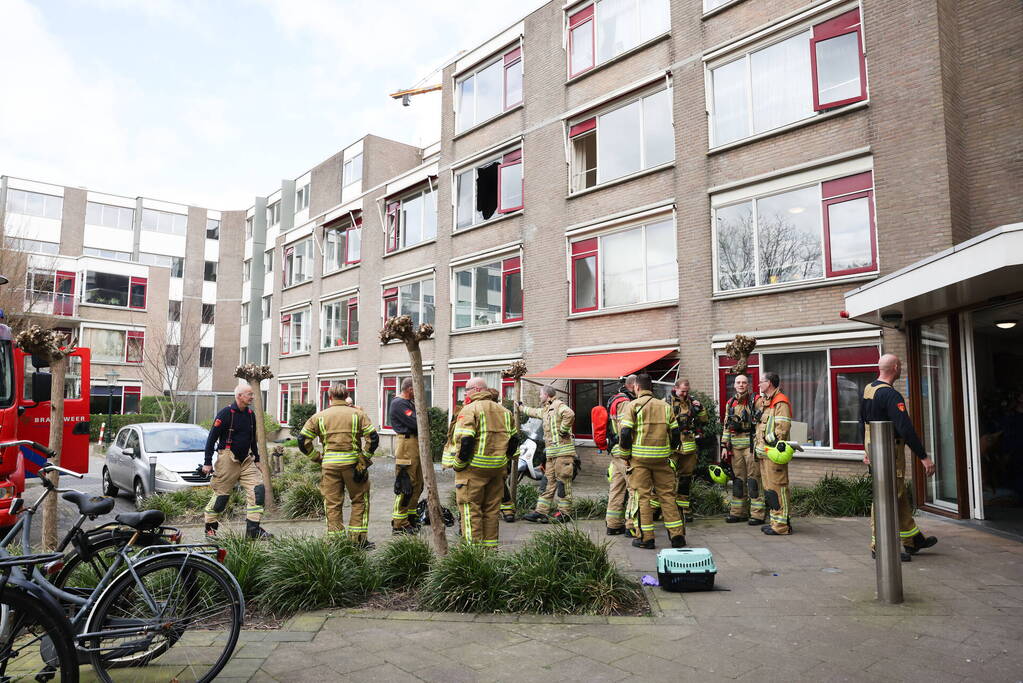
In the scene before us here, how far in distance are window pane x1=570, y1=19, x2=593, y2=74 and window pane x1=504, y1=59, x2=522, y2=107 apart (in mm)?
2089

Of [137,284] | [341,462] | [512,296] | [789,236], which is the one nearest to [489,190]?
[512,296]

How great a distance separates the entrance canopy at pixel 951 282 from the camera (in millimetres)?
6121

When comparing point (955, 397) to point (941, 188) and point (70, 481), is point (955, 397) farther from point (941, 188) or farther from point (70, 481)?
point (70, 481)

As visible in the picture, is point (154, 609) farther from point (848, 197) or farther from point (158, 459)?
point (848, 197)

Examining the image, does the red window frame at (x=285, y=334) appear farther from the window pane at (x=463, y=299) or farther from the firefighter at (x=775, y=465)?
the firefighter at (x=775, y=465)

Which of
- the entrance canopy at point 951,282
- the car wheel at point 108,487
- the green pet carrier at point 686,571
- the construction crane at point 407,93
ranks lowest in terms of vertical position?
the car wheel at point 108,487

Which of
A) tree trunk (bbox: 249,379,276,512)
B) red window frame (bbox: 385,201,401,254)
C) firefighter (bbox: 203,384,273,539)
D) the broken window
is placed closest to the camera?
firefighter (bbox: 203,384,273,539)

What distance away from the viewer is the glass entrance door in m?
8.87

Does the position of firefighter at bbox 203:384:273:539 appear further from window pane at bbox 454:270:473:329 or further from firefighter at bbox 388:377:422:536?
window pane at bbox 454:270:473:329

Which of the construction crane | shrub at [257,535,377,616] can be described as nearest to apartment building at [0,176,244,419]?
the construction crane

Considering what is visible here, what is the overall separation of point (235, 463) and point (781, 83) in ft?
38.9

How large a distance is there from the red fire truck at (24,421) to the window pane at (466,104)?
519 inches

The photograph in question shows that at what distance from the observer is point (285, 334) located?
31.2 m

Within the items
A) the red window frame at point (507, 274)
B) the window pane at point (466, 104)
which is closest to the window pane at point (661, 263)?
the red window frame at point (507, 274)
